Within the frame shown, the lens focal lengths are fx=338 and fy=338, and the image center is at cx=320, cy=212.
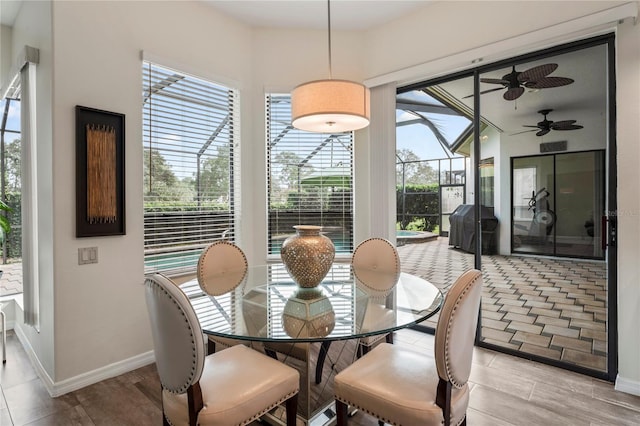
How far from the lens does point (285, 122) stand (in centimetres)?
369

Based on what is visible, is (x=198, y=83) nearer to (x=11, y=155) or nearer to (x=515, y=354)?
(x=11, y=155)

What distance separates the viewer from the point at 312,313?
5.71 feet

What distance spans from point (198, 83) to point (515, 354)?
3.73 meters

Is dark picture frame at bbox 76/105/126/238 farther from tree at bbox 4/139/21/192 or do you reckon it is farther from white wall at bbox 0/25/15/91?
white wall at bbox 0/25/15/91

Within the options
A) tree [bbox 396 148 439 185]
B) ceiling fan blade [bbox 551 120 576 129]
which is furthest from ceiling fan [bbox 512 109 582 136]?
tree [bbox 396 148 439 185]

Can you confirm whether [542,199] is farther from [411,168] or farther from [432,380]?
[432,380]

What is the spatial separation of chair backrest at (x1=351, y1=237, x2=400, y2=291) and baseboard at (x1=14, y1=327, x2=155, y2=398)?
1.89 m

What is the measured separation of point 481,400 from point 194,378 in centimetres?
191

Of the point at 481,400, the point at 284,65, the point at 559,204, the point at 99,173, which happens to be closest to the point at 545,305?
the point at 559,204

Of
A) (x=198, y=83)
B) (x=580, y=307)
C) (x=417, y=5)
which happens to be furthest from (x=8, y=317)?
(x=580, y=307)

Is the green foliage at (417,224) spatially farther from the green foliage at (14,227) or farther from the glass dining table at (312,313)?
the green foliage at (14,227)

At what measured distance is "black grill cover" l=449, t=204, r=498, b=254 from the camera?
3.11 m

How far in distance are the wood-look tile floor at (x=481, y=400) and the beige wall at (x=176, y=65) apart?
179 millimetres

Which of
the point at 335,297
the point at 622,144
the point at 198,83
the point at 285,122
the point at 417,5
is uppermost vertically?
the point at 417,5
